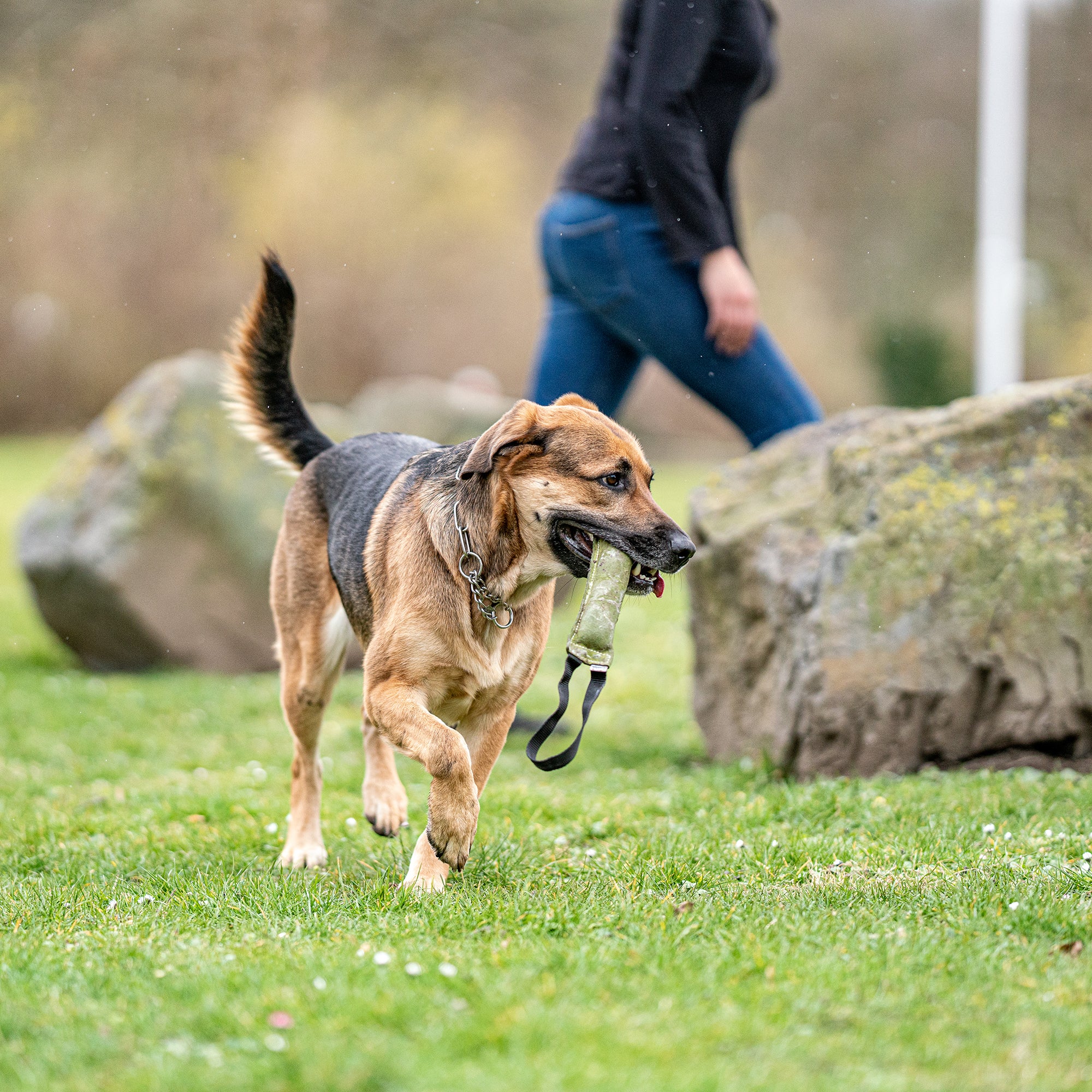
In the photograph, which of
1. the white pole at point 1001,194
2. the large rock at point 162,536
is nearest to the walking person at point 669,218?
the large rock at point 162,536

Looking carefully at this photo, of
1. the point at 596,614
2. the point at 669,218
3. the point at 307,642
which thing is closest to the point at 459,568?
the point at 596,614

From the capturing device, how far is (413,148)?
32344 mm

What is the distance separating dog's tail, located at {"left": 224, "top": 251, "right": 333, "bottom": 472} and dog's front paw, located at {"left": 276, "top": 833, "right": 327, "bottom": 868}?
152cm

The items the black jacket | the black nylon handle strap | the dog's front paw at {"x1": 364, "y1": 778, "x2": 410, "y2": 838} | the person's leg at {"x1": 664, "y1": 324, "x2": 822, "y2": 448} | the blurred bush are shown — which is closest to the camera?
Answer: the black nylon handle strap

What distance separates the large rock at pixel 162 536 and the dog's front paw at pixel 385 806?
4917mm

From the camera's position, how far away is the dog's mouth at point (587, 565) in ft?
13.1

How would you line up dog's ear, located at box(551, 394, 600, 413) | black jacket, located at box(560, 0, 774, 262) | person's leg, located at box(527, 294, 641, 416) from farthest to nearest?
person's leg, located at box(527, 294, 641, 416) → black jacket, located at box(560, 0, 774, 262) → dog's ear, located at box(551, 394, 600, 413)

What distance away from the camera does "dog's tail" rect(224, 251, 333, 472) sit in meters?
5.25

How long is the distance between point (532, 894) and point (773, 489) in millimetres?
3140

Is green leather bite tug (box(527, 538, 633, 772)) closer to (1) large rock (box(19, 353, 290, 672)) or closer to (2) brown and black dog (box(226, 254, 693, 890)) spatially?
(2) brown and black dog (box(226, 254, 693, 890))

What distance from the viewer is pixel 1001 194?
2125 centimetres

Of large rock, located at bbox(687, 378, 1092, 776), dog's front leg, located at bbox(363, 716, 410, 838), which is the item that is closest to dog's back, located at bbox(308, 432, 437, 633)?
dog's front leg, located at bbox(363, 716, 410, 838)

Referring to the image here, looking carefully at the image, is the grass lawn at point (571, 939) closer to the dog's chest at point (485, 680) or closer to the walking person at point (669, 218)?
the dog's chest at point (485, 680)

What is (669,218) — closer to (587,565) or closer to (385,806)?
(587,565)
